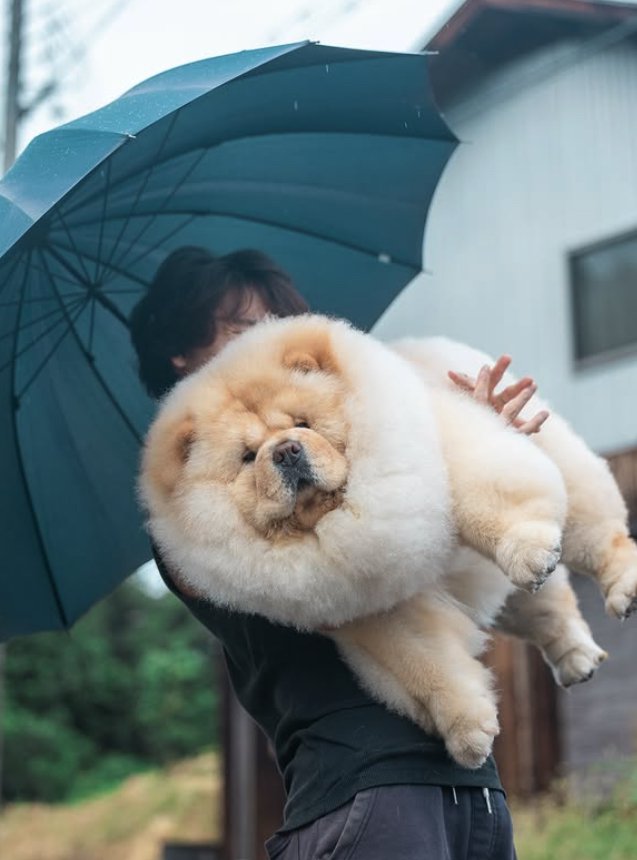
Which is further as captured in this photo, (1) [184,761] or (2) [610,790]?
(1) [184,761]

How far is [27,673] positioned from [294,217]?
1597 cm

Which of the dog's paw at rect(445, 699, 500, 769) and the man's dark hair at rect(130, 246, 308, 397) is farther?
the man's dark hair at rect(130, 246, 308, 397)

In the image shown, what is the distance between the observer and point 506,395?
266 cm

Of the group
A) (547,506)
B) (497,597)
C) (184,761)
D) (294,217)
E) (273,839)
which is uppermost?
(294,217)

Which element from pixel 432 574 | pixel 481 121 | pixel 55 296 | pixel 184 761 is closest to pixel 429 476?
pixel 432 574

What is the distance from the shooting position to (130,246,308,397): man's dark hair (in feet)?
9.59

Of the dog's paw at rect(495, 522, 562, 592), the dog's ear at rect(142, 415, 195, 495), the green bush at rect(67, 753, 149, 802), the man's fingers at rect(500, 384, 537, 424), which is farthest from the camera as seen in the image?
the green bush at rect(67, 753, 149, 802)

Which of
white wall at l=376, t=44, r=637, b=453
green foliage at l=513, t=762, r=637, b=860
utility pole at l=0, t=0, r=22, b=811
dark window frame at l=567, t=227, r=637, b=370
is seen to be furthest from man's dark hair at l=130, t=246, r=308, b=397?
utility pole at l=0, t=0, r=22, b=811

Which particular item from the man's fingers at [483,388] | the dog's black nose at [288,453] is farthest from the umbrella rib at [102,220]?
the man's fingers at [483,388]

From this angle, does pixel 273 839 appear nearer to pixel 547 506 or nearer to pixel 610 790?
pixel 547 506

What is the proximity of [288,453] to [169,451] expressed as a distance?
289 millimetres

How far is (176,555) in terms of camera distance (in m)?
2.50

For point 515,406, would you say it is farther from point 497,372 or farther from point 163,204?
point 163,204

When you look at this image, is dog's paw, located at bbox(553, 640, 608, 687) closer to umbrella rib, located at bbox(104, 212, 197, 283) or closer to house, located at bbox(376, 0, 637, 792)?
umbrella rib, located at bbox(104, 212, 197, 283)
